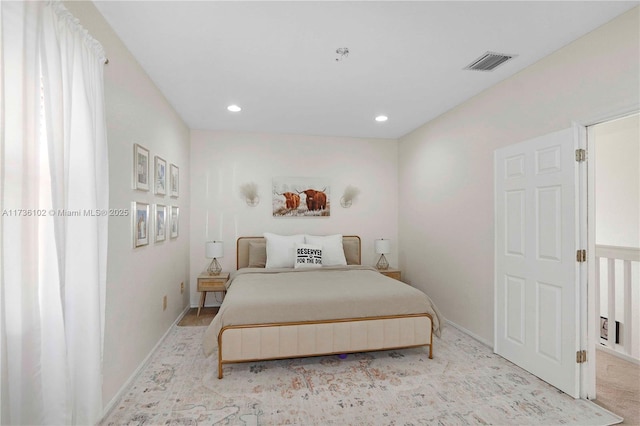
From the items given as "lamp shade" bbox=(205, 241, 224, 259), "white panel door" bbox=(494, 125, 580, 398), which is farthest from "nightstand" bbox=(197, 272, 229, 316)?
"white panel door" bbox=(494, 125, 580, 398)

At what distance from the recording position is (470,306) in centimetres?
365

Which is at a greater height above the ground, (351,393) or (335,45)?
(335,45)

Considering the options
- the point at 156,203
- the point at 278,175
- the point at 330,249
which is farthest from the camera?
the point at 278,175

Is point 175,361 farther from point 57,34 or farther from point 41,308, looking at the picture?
point 57,34

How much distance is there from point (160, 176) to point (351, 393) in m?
2.68

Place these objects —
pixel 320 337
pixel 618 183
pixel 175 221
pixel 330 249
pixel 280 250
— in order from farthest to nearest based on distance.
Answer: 1. pixel 330 249
2. pixel 280 250
3. pixel 175 221
4. pixel 618 183
5. pixel 320 337

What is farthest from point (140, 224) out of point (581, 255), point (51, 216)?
point (581, 255)

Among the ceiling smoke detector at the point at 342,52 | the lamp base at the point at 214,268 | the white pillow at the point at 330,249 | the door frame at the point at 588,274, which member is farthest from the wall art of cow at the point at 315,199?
the door frame at the point at 588,274

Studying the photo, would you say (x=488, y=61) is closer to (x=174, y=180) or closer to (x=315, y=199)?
(x=315, y=199)

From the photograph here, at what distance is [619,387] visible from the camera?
2580mm

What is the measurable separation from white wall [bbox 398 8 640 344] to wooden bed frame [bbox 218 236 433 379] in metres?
0.95

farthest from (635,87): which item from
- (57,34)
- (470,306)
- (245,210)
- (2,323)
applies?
(245,210)

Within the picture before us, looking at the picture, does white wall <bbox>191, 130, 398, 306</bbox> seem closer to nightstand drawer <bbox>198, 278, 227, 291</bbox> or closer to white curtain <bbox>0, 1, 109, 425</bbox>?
nightstand drawer <bbox>198, 278, 227, 291</bbox>

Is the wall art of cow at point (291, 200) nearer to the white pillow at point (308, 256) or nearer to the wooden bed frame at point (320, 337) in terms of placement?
the white pillow at point (308, 256)
